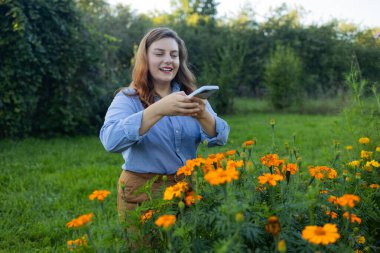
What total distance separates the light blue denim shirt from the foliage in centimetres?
1036

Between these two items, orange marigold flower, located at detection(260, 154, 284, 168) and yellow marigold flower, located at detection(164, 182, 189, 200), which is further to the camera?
orange marigold flower, located at detection(260, 154, 284, 168)

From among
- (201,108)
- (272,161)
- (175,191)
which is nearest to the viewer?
(175,191)

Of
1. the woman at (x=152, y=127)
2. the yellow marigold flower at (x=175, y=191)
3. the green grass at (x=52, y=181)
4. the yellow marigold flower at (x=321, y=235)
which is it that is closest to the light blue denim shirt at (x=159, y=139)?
the woman at (x=152, y=127)

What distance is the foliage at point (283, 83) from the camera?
12.4 m

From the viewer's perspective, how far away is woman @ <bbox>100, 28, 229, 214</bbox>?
2.08 metres

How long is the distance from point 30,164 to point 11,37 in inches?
88.6

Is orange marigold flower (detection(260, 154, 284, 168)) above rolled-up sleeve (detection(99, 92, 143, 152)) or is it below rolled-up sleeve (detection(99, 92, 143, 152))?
below

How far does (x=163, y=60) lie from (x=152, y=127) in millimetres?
417

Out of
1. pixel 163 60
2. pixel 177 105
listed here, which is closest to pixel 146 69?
pixel 163 60

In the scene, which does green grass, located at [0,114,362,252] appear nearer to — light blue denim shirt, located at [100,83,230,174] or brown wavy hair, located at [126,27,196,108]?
light blue denim shirt, located at [100,83,230,174]

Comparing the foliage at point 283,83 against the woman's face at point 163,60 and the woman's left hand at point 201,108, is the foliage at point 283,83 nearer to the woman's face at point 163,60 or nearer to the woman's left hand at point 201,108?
the woman's face at point 163,60

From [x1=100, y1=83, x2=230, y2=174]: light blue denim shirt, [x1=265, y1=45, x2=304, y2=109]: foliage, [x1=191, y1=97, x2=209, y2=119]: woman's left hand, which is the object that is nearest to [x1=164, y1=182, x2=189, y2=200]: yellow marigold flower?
[x1=191, y1=97, x2=209, y2=119]: woman's left hand

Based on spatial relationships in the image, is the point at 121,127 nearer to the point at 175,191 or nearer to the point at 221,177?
the point at 175,191

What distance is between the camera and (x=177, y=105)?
6.12 feet
